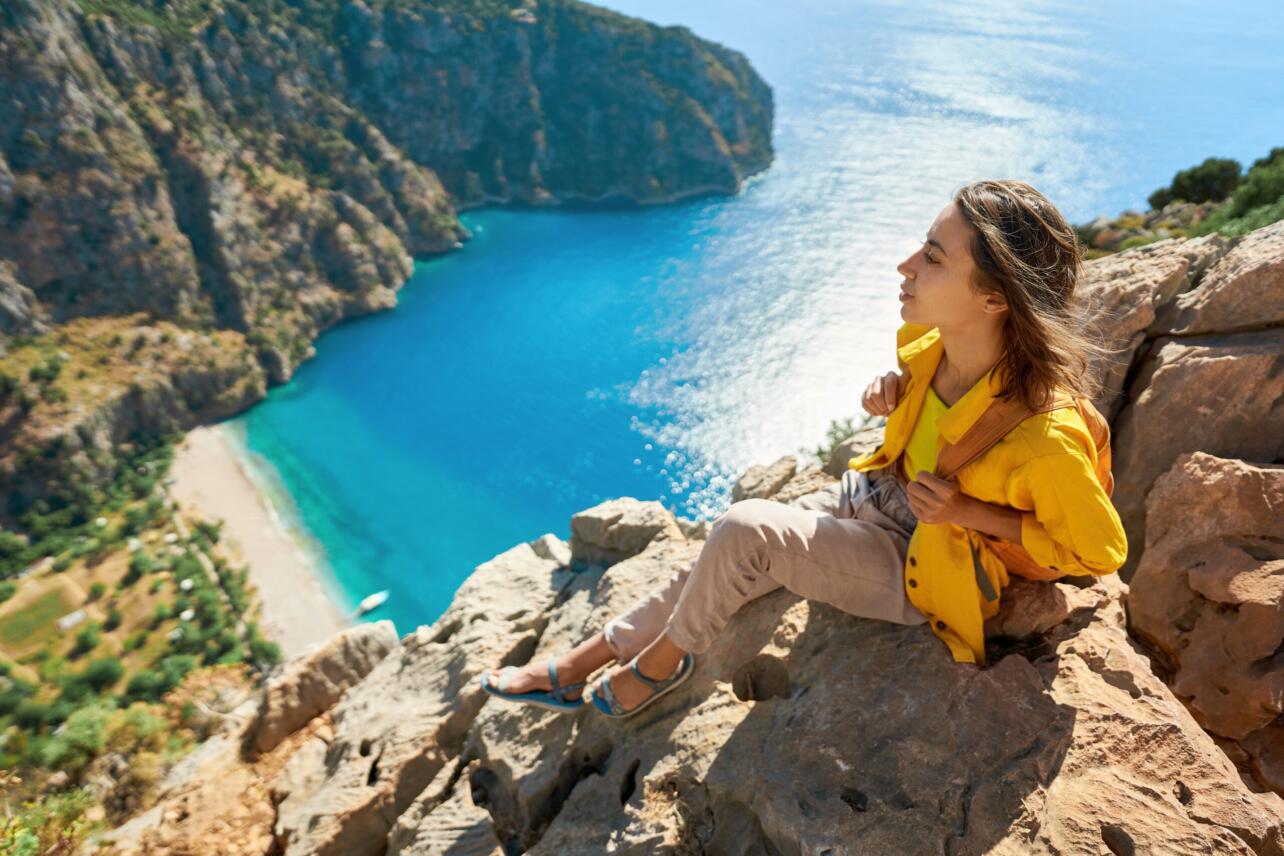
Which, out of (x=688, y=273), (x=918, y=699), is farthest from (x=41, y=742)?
(x=688, y=273)

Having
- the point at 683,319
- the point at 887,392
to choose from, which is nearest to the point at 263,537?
the point at 683,319

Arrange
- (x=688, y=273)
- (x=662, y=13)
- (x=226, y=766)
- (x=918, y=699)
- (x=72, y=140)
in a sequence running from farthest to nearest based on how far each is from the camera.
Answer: (x=662, y=13) → (x=688, y=273) → (x=72, y=140) → (x=226, y=766) → (x=918, y=699)

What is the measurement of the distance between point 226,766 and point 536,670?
5528 mm

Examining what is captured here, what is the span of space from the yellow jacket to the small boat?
121 feet

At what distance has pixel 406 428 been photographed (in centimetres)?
5128

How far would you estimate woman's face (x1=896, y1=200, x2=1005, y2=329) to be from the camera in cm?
358

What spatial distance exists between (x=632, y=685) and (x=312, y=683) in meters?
6.37

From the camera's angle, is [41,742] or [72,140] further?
[72,140]

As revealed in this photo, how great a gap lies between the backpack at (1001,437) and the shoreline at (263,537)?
3360 centimetres

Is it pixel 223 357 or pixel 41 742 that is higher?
pixel 223 357

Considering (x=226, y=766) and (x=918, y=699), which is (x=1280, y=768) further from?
(x=226, y=766)

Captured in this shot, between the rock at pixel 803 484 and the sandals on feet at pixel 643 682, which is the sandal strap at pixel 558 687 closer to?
the sandals on feet at pixel 643 682

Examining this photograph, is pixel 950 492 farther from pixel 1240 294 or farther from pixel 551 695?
pixel 1240 294

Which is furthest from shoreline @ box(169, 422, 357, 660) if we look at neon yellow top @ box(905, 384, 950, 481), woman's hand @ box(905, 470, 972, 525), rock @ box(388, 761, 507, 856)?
woman's hand @ box(905, 470, 972, 525)
